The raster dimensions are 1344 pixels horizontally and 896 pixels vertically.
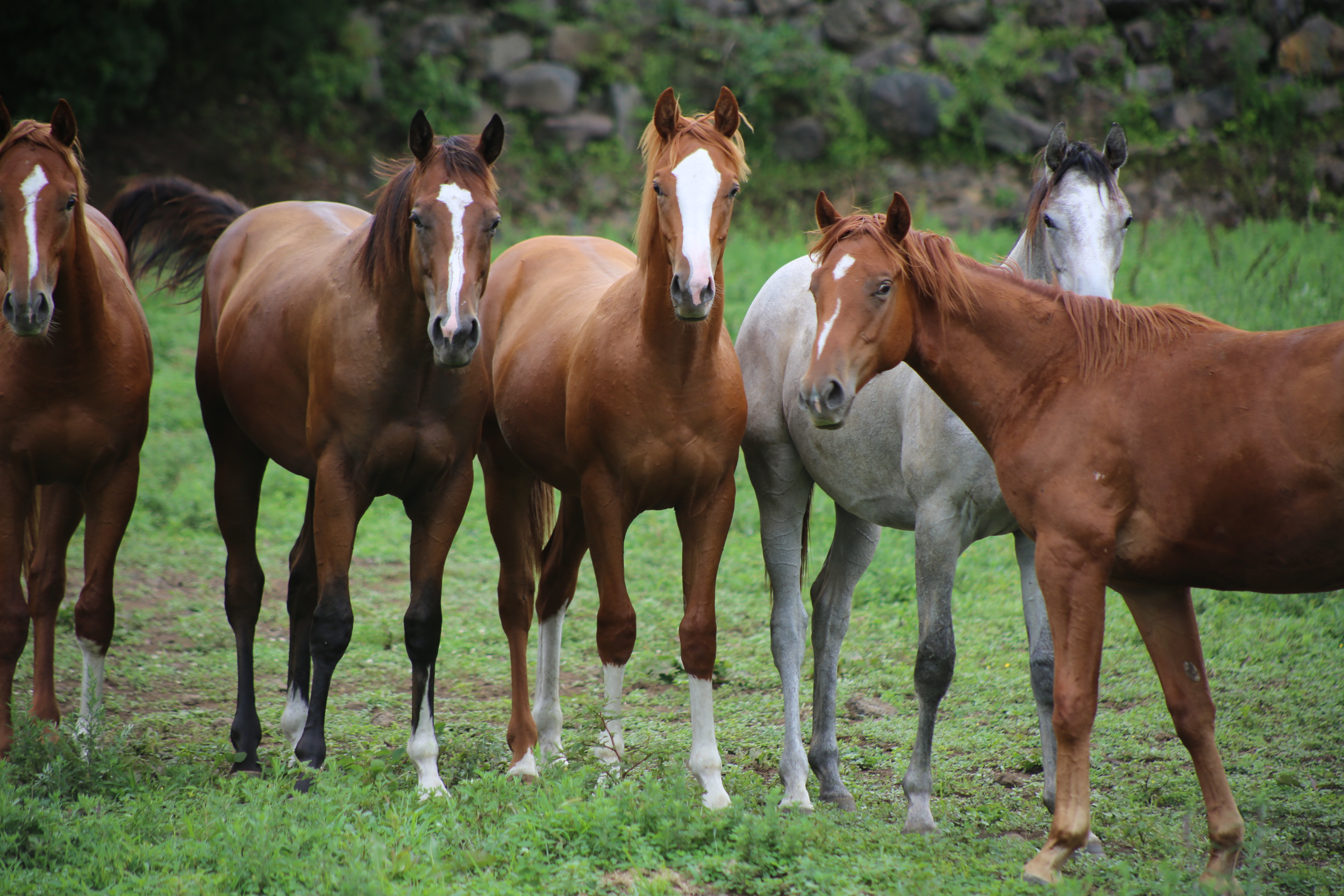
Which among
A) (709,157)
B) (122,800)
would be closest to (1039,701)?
(709,157)

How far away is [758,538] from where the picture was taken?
28.2ft

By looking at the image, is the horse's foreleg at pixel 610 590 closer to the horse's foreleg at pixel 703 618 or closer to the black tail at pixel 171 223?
the horse's foreleg at pixel 703 618

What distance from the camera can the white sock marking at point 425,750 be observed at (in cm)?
430

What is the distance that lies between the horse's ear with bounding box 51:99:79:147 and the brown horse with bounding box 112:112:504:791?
1023 mm

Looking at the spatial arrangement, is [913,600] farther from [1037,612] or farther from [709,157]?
[709,157]

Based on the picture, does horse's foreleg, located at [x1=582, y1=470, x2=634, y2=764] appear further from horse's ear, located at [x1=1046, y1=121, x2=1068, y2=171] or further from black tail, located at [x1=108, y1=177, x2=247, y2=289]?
black tail, located at [x1=108, y1=177, x2=247, y2=289]

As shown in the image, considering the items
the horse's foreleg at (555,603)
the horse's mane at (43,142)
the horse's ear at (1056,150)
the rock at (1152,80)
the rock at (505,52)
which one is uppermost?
the rock at (505,52)

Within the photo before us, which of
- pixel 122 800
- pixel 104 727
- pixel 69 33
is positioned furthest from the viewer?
pixel 69 33

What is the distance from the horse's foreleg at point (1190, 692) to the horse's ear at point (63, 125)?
4400mm

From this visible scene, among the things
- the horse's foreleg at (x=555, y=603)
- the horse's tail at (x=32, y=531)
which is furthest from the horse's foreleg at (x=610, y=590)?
the horse's tail at (x=32, y=531)

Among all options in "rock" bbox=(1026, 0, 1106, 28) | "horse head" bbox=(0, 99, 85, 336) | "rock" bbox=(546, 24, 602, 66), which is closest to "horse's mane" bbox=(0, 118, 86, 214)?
"horse head" bbox=(0, 99, 85, 336)

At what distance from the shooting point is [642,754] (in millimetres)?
4844

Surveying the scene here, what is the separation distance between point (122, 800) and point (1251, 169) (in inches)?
530

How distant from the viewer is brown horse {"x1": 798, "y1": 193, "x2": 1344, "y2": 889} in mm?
3188
